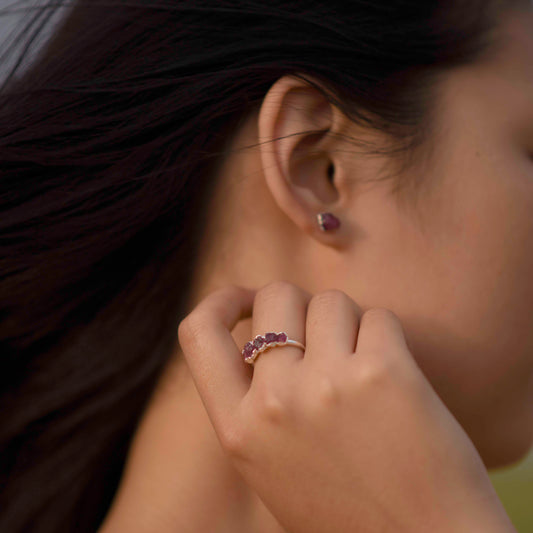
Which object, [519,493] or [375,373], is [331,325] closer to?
[375,373]

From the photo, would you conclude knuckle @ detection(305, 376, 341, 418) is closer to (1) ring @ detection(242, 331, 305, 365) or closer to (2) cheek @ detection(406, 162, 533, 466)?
(1) ring @ detection(242, 331, 305, 365)

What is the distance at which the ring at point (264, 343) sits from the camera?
0.82 metres

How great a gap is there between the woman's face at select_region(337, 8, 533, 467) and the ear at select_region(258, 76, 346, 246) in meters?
0.06

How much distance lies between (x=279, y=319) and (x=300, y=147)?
252 millimetres

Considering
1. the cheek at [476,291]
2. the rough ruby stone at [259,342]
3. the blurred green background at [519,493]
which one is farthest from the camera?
the blurred green background at [519,493]

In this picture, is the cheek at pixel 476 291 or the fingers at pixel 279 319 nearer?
the fingers at pixel 279 319

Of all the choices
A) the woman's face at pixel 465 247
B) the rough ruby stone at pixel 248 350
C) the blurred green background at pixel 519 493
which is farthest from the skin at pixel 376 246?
the blurred green background at pixel 519 493

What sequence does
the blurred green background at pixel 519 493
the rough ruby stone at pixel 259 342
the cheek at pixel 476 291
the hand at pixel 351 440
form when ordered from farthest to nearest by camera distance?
the blurred green background at pixel 519 493 → the cheek at pixel 476 291 → the rough ruby stone at pixel 259 342 → the hand at pixel 351 440

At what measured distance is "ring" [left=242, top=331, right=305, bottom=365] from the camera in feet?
2.68

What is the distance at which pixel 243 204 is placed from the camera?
3.20ft

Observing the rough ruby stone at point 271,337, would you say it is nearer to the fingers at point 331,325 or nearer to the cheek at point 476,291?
the fingers at point 331,325

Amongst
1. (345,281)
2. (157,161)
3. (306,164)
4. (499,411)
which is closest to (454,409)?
(499,411)

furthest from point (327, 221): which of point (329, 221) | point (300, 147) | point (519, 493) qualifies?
point (519, 493)

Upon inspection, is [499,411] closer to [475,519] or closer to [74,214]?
[475,519]
